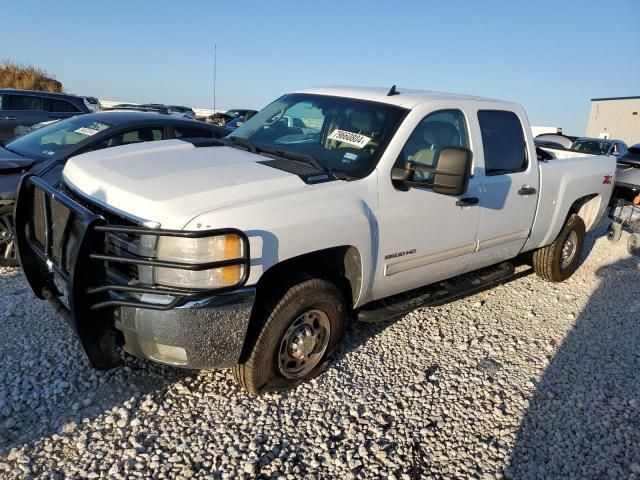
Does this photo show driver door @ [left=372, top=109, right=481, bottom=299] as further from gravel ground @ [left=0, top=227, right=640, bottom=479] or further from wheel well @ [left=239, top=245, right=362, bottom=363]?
gravel ground @ [left=0, top=227, right=640, bottom=479]

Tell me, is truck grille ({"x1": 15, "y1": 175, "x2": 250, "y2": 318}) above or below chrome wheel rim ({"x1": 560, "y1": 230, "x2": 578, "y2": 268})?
above

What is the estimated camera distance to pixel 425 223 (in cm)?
369

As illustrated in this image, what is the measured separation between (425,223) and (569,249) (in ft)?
10.4

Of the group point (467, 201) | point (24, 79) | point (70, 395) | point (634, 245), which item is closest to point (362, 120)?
point (467, 201)

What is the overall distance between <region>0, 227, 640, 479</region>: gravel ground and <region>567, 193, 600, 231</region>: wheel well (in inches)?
78.9

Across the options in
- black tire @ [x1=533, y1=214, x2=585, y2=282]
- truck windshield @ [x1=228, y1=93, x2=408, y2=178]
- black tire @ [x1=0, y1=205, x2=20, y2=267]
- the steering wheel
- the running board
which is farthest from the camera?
black tire @ [x1=533, y1=214, x2=585, y2=282]

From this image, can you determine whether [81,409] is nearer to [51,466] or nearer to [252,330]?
[51,466]

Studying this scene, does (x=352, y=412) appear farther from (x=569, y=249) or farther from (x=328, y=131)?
(x=569, y=249)

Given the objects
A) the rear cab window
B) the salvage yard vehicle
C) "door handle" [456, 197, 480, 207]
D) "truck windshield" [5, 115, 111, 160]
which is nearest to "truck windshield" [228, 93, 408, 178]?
"door handle" [456, 197, 480, 207]

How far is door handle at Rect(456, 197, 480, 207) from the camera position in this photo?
3.91 meters

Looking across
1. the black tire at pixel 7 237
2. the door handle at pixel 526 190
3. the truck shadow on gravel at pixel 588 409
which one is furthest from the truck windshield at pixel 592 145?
the black tire at pixel 7 237

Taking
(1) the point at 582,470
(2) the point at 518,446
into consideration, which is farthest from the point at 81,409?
(1) the point at 582,470

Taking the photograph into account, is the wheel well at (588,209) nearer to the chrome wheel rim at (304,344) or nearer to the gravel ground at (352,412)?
the gravel ground at (352,412)

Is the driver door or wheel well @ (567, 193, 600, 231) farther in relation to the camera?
wheel well @ (567, 193, 600, 231)
